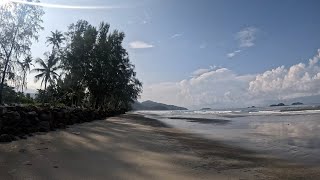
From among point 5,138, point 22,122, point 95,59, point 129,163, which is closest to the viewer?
point 129,163

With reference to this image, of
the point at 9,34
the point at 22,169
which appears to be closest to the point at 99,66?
the point at 9,34

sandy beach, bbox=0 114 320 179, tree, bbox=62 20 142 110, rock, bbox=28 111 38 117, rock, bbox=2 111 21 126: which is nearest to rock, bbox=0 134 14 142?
sandy beach, bbox=0 114 320 179

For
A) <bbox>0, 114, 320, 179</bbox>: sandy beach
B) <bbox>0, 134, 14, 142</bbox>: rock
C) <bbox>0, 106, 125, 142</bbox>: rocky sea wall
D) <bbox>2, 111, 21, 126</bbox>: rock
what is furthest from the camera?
<bbox>2, 111, 21, 126</bbox>: rock

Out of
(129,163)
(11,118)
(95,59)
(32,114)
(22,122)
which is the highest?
(95,59)

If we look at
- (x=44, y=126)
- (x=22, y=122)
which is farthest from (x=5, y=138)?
(x=44, y=126)

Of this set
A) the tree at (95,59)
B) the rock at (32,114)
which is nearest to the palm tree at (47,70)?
the tree at (95,59)

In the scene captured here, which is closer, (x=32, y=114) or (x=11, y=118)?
(x=11, y=118)

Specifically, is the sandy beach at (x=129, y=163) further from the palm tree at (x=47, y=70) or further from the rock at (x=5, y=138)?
the palm tree at (x=47, y=70)

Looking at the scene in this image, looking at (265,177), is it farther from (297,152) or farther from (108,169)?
(297,152)

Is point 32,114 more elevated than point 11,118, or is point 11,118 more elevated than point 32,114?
point 32,114

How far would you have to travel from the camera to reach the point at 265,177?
27.8ft

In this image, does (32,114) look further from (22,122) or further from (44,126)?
(22,122)

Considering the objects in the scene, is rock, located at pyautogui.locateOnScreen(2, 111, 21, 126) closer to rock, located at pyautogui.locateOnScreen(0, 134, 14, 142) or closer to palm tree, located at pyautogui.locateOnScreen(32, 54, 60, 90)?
rock, located at pyautogui.locateOnScreen(0, 134, 14, 142)

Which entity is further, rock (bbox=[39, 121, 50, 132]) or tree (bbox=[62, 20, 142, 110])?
tree (bbox=[62, 20, 142, 110])
